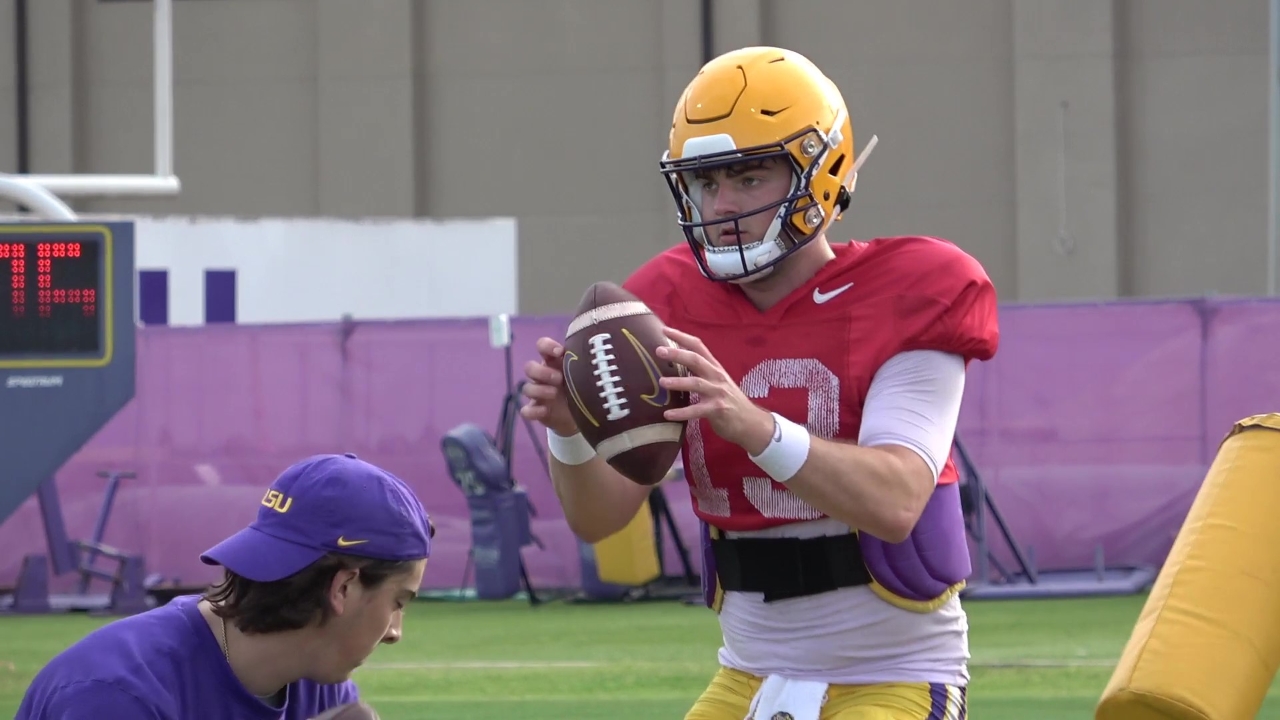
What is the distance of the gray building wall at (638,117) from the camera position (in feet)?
63.3

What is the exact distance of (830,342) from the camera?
3.10 meters

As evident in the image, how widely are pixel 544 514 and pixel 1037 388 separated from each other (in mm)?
3531

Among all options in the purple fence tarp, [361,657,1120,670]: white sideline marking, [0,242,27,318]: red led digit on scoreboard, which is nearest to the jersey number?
[361,657,1120,670]: white sideline marking

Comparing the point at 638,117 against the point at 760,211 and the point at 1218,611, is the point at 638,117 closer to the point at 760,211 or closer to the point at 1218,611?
the point at 1218,611

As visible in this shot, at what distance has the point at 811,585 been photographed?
309cm

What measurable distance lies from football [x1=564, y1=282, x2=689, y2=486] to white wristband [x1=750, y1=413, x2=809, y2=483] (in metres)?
0.18

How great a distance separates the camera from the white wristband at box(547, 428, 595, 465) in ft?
10.7

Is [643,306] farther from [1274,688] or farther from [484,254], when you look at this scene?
[484,254]

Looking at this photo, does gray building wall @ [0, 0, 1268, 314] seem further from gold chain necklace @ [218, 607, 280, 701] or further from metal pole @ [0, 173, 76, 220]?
gold chain necklace @ [218, 607, 280, 701]

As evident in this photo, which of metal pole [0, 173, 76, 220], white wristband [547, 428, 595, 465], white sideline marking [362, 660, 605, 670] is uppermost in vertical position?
metal pole [0, 173, 76, 220]

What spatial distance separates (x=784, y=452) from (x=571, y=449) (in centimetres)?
56

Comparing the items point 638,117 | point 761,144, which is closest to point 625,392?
point 761,144

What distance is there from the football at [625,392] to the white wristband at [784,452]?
0.18 metres

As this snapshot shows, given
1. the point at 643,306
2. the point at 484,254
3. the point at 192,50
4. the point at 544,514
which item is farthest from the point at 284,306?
the point at 643,306
